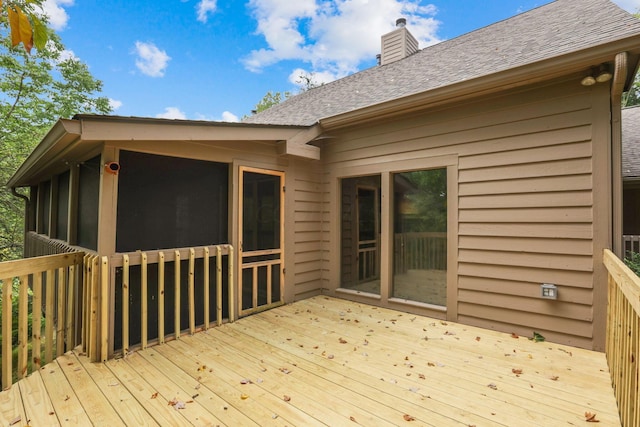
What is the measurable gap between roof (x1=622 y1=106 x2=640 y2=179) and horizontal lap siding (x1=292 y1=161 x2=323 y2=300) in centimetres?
547

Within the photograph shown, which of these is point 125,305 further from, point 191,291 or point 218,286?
point 218,286

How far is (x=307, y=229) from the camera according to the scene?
4.98 metres

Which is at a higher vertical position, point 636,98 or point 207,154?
point 636,98

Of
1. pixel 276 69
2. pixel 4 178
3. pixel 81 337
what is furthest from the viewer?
pixel 276 69

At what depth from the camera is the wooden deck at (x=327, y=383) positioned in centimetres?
206

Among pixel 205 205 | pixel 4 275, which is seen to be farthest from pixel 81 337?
pixel 205 205

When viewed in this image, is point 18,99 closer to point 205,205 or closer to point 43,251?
point 43,251

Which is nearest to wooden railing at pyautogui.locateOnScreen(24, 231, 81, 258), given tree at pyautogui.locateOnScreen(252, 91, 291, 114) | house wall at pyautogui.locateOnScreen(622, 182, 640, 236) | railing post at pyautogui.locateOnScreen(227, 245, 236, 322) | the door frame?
railing post at pyautogui.locateOnScreen(227, 245, 236, 322)

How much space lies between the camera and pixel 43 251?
5.51 meters

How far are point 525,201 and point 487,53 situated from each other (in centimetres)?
251

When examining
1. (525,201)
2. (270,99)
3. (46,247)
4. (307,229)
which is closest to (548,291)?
(525,201)

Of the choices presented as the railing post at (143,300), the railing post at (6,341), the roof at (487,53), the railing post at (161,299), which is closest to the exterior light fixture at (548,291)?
the roof at (487,53)

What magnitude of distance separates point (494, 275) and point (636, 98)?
2008 centimetres

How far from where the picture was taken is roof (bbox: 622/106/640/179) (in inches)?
224
